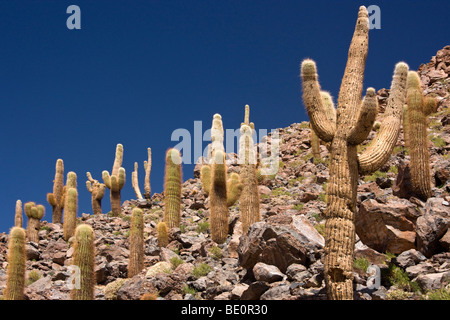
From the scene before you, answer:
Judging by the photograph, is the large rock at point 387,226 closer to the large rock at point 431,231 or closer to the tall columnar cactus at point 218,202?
the large rock at point 431,231

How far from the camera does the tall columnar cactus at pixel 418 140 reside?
38.3ft

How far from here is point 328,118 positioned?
8602mm

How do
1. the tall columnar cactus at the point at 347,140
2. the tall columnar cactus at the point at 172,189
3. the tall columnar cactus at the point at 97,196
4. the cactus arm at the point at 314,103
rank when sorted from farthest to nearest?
the tall columnar cactus at the point at 97,196 < the tall columnar cactus at the point at 172,189 < the cactus arm at the point at 314,103 < the tall columnar cactus at the point at 347,140

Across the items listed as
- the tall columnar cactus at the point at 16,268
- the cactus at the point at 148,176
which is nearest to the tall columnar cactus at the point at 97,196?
the cactus at the point at 148,176

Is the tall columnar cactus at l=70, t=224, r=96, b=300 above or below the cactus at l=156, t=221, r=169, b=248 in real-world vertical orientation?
below

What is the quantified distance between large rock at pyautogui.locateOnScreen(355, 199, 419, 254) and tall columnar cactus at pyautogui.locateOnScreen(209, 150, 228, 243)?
4.87 meters

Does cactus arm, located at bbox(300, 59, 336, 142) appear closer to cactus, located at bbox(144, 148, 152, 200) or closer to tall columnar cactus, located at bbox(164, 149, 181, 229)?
tall columnar cactus, located at bbox(164, 149, 181, 229)

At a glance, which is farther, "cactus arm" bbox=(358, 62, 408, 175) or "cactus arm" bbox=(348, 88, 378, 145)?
"cactus arm" bbox=(358, 62, 408, 175)

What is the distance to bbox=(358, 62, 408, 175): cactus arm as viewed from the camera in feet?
26.5

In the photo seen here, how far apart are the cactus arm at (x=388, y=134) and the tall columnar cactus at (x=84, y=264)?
5709mm

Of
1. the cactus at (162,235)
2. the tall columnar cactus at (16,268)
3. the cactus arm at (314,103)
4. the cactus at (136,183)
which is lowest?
the tall columnar cactus at (16,268)

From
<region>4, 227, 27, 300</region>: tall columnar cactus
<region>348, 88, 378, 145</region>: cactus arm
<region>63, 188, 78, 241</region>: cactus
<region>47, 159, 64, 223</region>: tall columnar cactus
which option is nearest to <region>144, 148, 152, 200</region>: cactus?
<region>47, 159, 64, 223</region>: tall columnar cactus

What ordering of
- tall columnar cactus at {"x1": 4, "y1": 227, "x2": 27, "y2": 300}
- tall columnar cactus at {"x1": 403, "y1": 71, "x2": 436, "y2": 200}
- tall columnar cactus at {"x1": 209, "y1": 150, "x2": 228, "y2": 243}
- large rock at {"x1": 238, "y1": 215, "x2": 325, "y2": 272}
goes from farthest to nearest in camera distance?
1. tall columnar cactus at {"x1": 209, "y1": 150, "x2": 228, "y2": 243}
2. tall columnar cactus at {"x1": 403, "y1": 71, "x2": 436, "y2": 200}
3. tall columnar cactus at {"x1": 4, "y1": 227, "x2": 27, "y2": 300}
4. large rock at {"x1": 238, "y1": 215, "x2": 325, "y2": 272}
